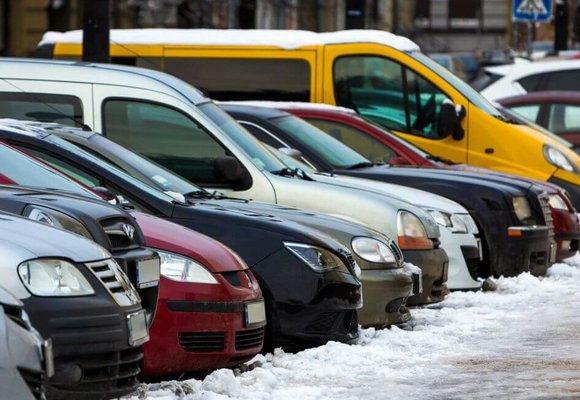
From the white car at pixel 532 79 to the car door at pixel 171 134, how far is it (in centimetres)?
1176

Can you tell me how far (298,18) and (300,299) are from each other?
46652 millimetres

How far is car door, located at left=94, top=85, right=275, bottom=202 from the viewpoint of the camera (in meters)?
10.7

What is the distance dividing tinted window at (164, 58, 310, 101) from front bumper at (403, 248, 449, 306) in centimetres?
599

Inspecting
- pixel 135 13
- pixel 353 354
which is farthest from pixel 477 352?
pixel 135 13

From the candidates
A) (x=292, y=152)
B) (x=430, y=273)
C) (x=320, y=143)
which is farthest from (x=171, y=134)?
(x=320, y=143)

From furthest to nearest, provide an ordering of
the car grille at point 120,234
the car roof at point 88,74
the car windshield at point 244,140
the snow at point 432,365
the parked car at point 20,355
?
the car roof at point 88,74 < the car windshield at point 244,140 < the snow at point 432,365 < the car grille at point 120,234 < the parked car at point 20,355

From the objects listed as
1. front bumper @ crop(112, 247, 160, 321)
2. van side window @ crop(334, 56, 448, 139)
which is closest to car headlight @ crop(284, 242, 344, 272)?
front bumper @ crop(112, 247, 160, 321)

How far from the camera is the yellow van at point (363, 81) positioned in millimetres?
16594

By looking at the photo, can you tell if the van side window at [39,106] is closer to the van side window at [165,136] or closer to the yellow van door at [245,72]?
the van side window at [165,136]

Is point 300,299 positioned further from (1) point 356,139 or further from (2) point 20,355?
(1) point 356,139

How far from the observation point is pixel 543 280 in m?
13.7

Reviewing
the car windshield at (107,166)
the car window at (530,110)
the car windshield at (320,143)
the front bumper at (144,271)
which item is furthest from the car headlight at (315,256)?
the car window at (530,110)

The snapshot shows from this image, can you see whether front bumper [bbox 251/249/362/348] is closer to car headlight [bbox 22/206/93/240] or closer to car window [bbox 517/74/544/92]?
car headlight [bbox 22/206/93/240]

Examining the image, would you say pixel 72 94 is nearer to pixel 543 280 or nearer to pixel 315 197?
pixel 315 197
